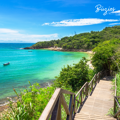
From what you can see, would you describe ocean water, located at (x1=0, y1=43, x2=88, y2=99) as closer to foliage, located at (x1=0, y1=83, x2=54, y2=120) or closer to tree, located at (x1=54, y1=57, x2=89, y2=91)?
foliage, located at (x1=0, y1=83, x2=54, y2=120)

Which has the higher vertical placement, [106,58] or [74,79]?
[106,58]

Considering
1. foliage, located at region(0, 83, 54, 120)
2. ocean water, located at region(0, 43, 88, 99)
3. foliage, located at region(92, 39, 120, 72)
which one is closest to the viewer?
foliage, located at region(0, 83, 54, 120)

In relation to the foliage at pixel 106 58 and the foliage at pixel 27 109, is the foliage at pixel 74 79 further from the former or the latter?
the foliage at pixel 27 109

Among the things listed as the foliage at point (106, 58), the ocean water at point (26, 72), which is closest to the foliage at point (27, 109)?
the ocean water at point (26, 72)

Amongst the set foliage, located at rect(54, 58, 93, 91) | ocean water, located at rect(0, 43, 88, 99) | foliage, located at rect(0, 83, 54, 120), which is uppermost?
foliage, located at rect(0, 83, 54, 120)

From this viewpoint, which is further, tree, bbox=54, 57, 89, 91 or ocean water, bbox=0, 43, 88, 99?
ocean water, bbox=0, 43, 88, 99

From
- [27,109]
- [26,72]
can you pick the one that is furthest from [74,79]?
[26,72]

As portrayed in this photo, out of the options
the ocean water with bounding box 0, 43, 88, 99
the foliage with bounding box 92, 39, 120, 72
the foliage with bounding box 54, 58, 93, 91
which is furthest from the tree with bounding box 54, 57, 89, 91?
A: the ocean water with bounding box 0, 43, 88, 99

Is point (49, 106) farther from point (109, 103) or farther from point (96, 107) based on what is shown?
point (109, 103)

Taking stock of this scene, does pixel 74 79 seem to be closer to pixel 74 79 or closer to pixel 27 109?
pixel 74 79

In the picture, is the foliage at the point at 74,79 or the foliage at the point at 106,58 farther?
the foliage at the point at 106,58

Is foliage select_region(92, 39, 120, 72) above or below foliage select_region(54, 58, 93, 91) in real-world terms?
above

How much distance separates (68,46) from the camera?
3278 inches

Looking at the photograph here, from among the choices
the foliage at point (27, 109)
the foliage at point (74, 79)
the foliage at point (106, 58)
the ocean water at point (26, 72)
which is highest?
the foliage at point (106, 58)
